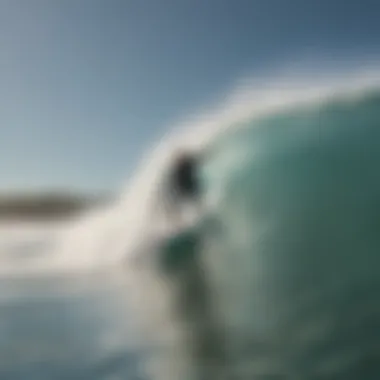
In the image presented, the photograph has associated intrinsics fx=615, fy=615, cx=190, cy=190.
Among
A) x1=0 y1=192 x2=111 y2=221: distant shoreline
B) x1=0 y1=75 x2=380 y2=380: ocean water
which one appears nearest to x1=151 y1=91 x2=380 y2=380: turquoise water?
x1=0 y1=75 x2=380 y2=380: ocean water

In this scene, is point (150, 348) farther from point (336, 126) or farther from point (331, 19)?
point (331, 19)

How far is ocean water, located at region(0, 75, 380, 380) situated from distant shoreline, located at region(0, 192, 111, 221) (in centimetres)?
6

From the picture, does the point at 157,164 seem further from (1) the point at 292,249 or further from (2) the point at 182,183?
(1) the point at 292,249

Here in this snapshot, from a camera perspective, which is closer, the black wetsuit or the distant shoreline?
the distant shoreline

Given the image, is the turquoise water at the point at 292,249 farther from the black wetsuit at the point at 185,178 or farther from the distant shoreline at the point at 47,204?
the distant shoreline at the point at 47,204

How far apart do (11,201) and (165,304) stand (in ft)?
2.51

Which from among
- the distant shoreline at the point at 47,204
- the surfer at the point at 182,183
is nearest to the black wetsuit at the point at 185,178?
the surfer at the point at 182,183

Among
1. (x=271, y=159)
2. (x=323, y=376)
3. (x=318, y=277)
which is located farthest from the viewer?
(x=271, y=159)

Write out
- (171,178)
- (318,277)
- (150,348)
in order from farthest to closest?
1. (171,178)
2. (318,277)
3. (150,348)

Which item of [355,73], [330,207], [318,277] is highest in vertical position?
[355,73]

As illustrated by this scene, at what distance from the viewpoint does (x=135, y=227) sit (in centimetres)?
267

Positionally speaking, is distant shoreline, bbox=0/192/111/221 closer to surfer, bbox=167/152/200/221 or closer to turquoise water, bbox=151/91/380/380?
surfer, bbox=167/152/200/221

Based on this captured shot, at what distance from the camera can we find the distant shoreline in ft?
8.16

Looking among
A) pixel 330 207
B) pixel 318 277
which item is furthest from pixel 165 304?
pixel 330 207
